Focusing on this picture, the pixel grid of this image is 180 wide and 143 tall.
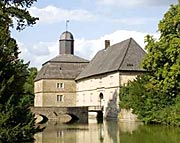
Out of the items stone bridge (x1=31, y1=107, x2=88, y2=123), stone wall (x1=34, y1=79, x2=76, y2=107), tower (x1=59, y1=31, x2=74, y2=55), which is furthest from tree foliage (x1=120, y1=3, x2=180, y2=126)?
tower (x1=59, y1=31, x2=74, y2=55)

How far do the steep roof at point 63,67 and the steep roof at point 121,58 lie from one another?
23.5 ft

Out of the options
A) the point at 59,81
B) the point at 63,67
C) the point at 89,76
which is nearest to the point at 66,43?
the point at 63,67

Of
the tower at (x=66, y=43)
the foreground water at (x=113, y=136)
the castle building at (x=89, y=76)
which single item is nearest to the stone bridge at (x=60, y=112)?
the castle building at (x=89, y=76)

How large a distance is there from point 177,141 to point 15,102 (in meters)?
8.51

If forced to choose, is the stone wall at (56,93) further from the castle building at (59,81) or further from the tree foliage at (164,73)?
the tree foliage at (164,73)

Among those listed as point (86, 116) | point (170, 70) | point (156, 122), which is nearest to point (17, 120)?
point (170, 70)

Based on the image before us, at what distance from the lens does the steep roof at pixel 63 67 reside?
6438 centimetres

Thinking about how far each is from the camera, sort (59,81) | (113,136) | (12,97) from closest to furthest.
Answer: (12,97) < (113,136) < (59,81)

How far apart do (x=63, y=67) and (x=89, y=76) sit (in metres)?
8.17

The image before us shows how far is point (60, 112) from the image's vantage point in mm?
45875

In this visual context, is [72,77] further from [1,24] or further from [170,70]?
[1,24]

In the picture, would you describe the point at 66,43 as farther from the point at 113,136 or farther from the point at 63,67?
the point at 113,136

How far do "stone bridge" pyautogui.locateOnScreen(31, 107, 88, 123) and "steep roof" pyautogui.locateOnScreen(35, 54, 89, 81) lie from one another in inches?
686

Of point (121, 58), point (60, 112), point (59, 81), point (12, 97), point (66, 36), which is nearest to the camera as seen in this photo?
point (12, 97)
